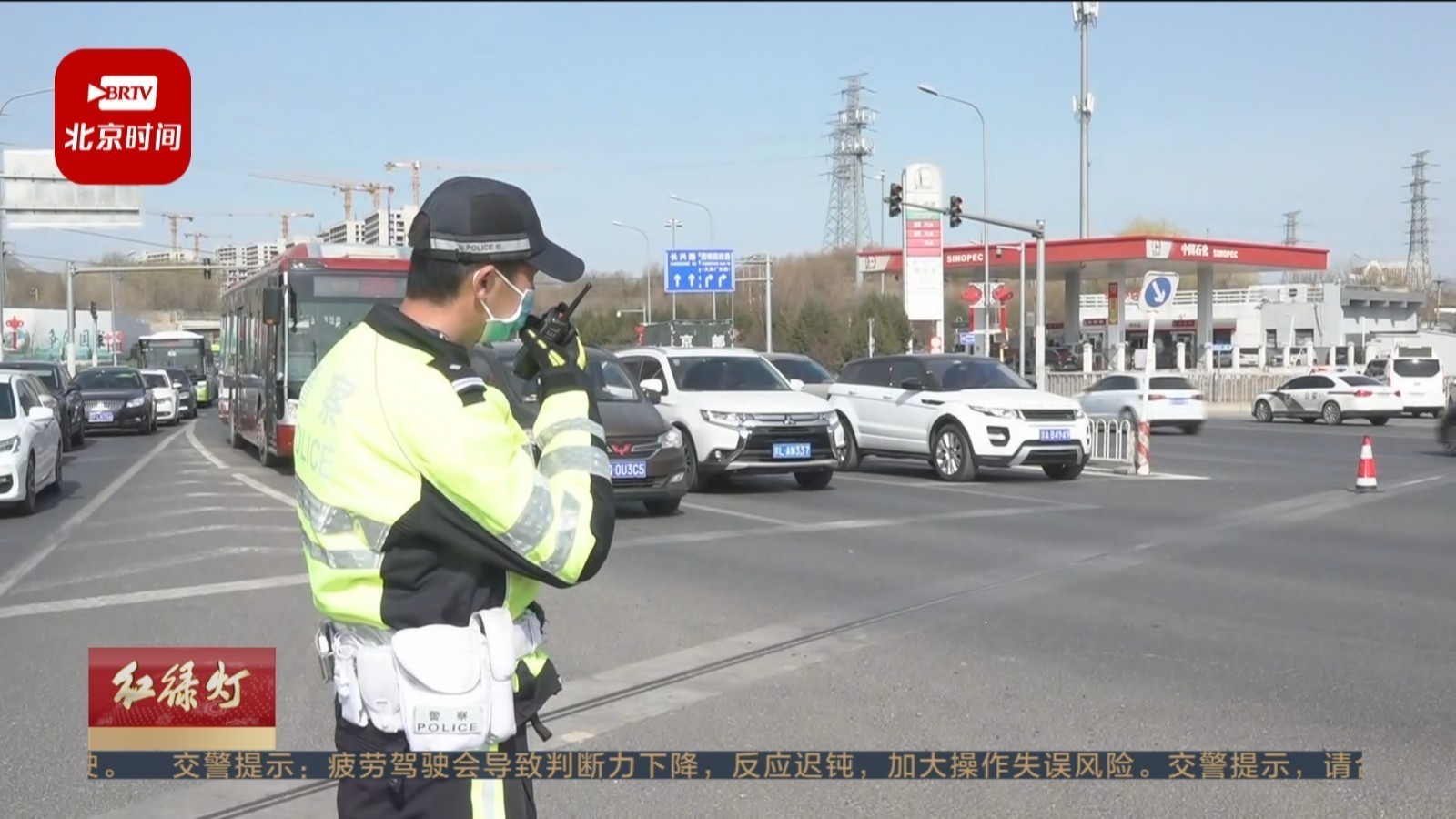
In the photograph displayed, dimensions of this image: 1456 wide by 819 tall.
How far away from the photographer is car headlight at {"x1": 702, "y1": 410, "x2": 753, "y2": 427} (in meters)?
16.6

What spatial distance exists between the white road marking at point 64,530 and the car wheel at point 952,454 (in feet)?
34.8

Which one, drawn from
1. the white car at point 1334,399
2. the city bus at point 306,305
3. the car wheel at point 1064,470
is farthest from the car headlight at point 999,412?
the white car at point 1334,399

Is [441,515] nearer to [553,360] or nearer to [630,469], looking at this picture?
[553,360]

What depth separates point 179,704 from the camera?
14.1ft

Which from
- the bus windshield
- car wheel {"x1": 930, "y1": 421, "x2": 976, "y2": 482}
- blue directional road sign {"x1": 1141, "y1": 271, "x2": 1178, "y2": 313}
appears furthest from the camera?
the bus windshield

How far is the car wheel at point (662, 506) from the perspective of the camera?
14.8m

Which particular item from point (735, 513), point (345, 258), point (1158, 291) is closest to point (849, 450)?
point (1158, 291)

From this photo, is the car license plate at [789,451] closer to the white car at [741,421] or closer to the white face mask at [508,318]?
the white car at [741,421]

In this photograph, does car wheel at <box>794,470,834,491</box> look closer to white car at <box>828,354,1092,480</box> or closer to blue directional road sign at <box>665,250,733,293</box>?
white car at <box>828,354,1092,480</box>

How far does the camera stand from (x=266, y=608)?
9289 millimetres

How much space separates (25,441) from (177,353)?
40801 mm

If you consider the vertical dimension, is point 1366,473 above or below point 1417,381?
below

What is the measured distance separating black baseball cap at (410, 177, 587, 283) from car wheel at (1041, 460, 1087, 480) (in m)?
16.7

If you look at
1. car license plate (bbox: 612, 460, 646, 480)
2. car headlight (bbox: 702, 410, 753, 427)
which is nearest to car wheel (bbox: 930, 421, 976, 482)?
car headlight (bbox: 702, 410, 753, 427)
